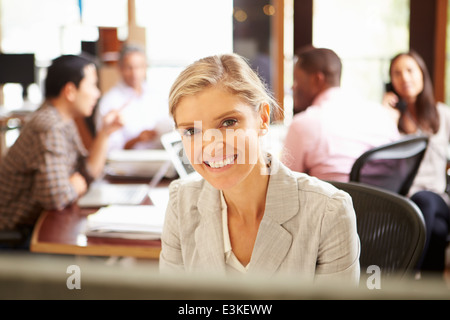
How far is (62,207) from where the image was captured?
1566mm

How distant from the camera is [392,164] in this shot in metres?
1.67

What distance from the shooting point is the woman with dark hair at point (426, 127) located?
2.07m

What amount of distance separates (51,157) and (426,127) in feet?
5.37

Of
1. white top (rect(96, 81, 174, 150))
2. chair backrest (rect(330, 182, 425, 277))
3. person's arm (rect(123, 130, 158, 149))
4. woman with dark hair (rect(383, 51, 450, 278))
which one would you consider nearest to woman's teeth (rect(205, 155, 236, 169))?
chair backrest (rect(330, 182, 425, 277))

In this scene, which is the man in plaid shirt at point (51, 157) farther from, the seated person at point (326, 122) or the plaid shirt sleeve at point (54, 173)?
the seated person at point (326, 122)

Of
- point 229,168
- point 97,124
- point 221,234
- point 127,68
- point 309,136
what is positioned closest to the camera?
point 229,168

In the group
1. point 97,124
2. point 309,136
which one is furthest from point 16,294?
point 97,124

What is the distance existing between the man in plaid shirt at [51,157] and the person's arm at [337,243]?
39.2 inches

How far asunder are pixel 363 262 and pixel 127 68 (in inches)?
103

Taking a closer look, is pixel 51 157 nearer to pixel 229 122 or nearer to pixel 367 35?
pixel 229 122

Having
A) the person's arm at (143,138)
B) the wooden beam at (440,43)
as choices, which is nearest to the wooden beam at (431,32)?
the wooden beam at (440,43)

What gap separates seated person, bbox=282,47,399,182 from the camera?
1.65 m
